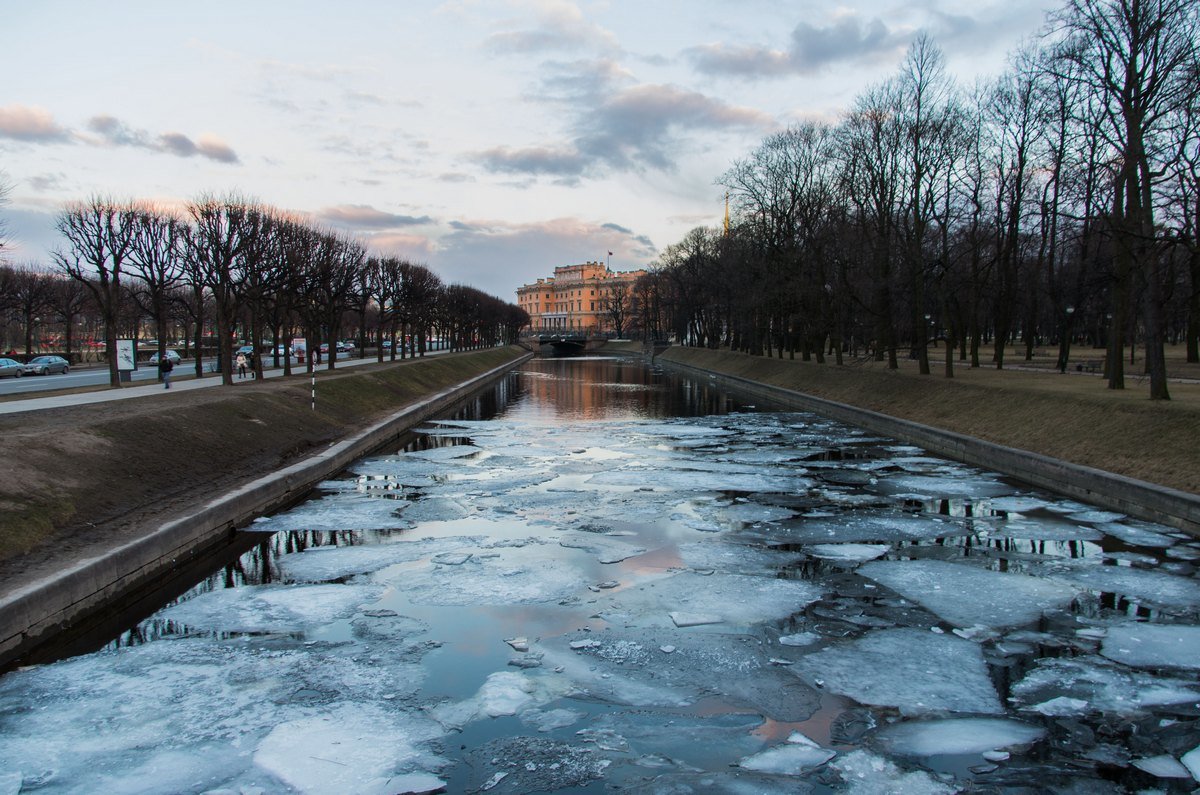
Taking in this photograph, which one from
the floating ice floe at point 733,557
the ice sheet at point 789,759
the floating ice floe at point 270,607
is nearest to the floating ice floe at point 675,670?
Result: the ice sheet at point 789,759

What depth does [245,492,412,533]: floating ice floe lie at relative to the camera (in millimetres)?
12641

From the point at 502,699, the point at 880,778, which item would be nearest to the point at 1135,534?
the point at 880,778

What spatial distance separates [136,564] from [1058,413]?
19728mm

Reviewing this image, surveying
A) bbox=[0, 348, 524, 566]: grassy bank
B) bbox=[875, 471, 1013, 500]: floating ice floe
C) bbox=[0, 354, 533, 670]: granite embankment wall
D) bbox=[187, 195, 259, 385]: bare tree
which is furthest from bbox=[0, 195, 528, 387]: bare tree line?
bbox=[875, 471, 1013, 500]: floating ice floe

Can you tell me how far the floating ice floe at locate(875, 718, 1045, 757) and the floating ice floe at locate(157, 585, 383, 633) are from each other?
5.65 metres

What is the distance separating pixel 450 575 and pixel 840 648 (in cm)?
484

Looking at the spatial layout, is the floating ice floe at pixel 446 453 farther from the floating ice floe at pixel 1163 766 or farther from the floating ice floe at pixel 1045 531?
the floating ice floe at pixel 1163 766

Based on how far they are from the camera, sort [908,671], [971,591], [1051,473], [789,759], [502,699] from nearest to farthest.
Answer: [789,759]
[502,699]
[908,671]
[971,591]
[1051,473]

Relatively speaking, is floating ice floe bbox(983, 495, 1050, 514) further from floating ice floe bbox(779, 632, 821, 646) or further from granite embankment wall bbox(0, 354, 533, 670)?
granite embankment wall bbox(0, 354, 533, 670)

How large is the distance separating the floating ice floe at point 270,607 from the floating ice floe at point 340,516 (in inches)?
123

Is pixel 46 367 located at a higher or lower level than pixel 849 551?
higher

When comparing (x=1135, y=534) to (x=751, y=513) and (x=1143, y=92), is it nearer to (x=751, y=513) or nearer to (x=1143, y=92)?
(x=751, y=513)

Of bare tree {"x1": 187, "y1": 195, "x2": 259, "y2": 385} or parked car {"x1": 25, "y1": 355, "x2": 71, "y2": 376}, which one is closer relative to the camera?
bare tree {"x1": 187, "y1": 195, "x2": 259, "y2": 385}

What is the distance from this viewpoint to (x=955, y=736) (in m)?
5.79
